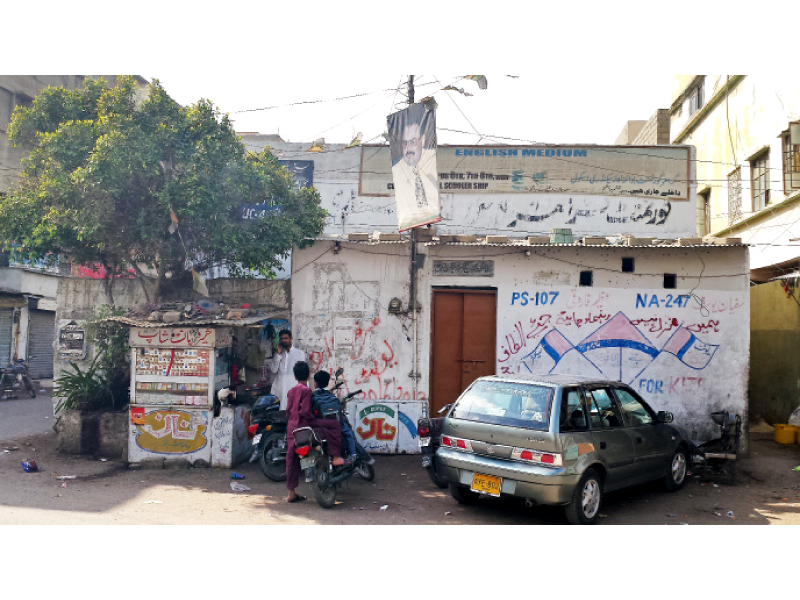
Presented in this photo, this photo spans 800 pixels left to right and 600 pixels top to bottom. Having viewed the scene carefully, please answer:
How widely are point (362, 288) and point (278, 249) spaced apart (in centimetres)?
154

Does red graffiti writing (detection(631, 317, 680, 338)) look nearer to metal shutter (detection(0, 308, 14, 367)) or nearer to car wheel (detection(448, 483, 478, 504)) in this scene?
car wheel (detection(448, 483, 478, 504))

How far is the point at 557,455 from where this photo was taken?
18.6 feet

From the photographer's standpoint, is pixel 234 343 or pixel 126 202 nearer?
pixel 126 202

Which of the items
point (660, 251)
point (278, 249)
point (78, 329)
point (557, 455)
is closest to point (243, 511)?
point (557, 455)

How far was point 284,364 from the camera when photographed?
30.3 feet

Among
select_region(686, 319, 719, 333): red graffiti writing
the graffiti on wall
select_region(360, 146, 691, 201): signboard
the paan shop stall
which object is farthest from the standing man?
select_region(360, 146, 691, 201): signboard

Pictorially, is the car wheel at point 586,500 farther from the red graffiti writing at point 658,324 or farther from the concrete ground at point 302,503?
the red graffiti writing at point 658,324

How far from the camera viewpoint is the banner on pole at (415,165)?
8781mm

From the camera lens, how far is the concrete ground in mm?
6246

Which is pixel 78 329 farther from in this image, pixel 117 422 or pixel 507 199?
pixel 507 199

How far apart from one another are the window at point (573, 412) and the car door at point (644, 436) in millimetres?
905

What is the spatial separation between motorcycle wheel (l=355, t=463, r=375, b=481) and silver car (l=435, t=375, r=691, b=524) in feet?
4.71

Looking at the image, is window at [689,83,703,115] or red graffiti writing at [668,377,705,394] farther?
window at [689,83,703,115]

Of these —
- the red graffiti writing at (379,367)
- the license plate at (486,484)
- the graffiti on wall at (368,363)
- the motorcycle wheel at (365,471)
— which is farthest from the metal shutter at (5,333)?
the license plate at (486,484)
